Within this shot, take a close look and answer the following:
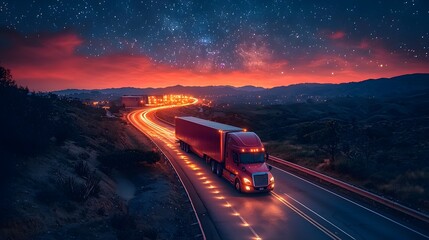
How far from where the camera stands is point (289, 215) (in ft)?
Result: 56.3

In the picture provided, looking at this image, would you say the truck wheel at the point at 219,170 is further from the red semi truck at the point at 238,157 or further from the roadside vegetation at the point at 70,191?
the roadside vegetation at the point at 70,191

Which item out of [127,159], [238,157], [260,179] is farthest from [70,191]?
[260,179]

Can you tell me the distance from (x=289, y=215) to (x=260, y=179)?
3.59 meters

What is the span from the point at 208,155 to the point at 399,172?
15378 mm

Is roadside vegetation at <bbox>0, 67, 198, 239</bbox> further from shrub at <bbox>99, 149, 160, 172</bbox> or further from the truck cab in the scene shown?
the truck cab

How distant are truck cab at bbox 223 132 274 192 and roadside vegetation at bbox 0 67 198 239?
154 inches

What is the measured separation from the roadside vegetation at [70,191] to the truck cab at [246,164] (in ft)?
12.8

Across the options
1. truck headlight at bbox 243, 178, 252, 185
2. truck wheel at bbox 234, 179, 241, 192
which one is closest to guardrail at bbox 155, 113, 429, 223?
truck headlight at bbox 243, 178, 252, 185

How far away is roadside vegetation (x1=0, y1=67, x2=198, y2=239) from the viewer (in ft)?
41.6

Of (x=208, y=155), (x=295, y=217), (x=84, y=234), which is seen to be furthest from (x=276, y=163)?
(x=84, y=234)

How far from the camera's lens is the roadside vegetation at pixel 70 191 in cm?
1267

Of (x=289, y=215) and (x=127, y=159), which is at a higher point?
(x=127, y=159)

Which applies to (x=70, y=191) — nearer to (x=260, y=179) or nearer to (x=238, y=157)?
(x=238, y=157)

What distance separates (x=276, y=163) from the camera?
30875 mm
